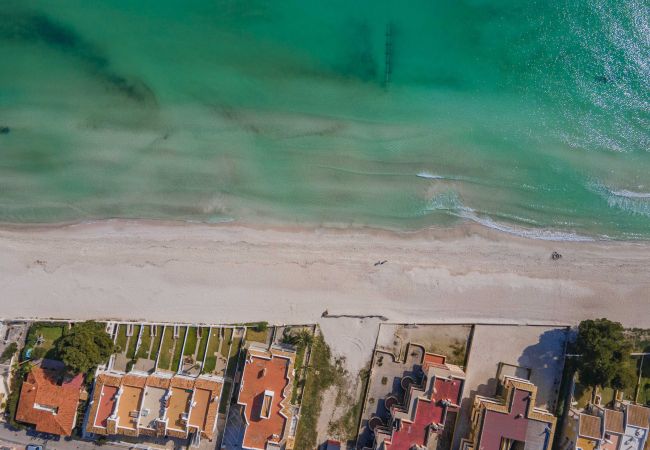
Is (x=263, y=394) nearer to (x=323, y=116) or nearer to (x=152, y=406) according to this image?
(x=152, y=406)

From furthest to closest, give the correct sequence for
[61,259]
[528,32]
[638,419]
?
[528,32] → [61,259] → [638,419]

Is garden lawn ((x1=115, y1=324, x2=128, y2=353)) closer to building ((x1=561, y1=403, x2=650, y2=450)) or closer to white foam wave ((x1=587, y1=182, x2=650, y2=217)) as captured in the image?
building ((x1=561, y1=403, x2=650, y2=450))

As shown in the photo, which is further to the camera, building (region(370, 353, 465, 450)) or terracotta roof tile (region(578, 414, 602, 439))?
terracotta roof tile (region(578, 414, 602, 439))

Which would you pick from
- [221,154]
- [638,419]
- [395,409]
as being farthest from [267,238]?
[638,419]

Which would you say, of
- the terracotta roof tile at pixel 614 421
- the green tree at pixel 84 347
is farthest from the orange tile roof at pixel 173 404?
the terracotta roof tile at pixel 614 421

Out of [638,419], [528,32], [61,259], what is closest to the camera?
[638,419]

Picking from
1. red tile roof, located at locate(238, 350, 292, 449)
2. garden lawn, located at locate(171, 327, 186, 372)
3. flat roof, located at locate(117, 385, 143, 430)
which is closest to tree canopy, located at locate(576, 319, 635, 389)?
red tile roof, located at locate(238, 350, 292, 449)

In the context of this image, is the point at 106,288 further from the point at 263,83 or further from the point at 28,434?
the point at 263,83
